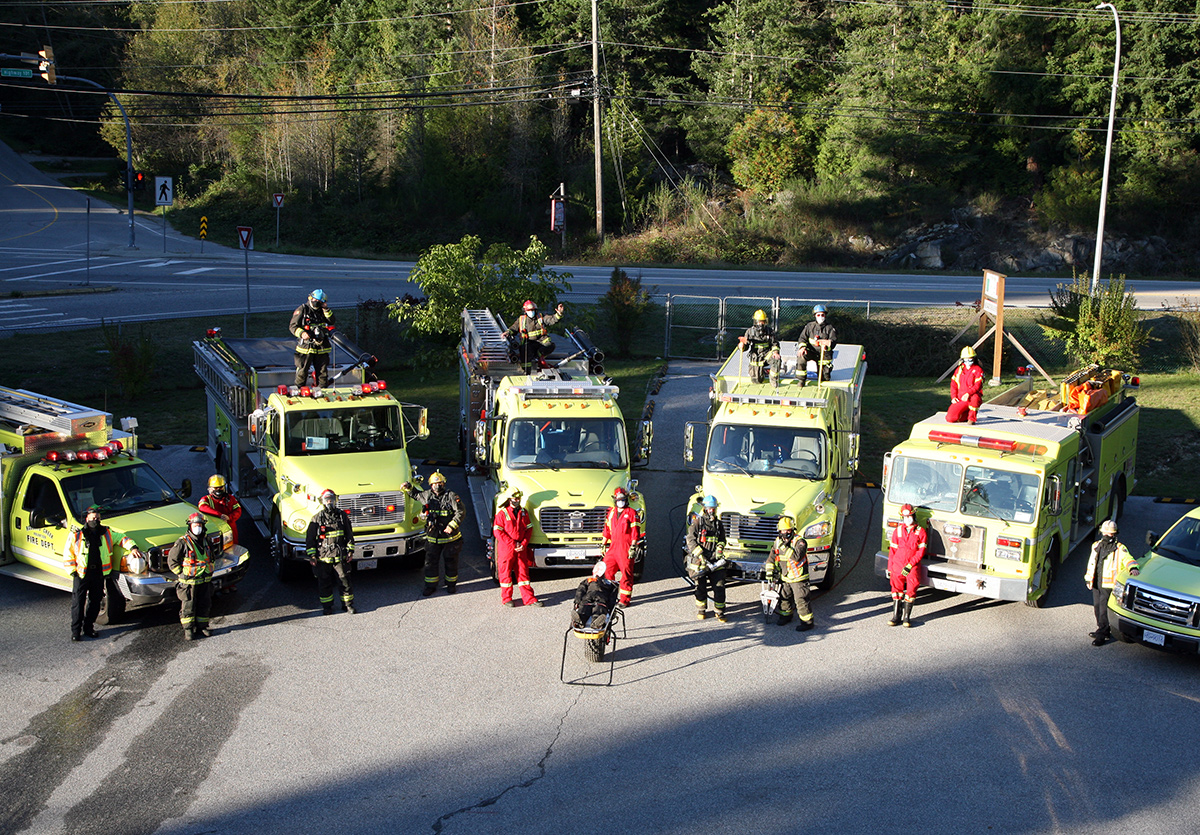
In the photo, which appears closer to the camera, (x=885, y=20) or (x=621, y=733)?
(x=621, y=733)

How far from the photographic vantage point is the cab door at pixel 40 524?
1302cm

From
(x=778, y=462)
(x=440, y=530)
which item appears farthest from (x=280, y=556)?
(x=778, y=462)

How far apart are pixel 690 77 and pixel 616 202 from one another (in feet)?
31.0

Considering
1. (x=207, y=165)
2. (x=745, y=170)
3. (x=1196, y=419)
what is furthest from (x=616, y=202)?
(x=1196, y=419)

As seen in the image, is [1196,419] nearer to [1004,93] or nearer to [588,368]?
[588,368]

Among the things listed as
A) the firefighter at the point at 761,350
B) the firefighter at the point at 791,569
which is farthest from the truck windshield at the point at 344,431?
the firefighter at the point at 791,569

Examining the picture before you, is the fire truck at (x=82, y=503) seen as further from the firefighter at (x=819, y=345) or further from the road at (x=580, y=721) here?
the firefighter at (x=819, y=345)

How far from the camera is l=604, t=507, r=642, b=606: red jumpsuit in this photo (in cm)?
1282

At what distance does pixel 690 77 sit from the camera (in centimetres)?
5234

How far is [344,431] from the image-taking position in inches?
581

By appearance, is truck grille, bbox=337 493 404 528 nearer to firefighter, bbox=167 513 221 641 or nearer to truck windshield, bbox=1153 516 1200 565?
firefighter, bbox=167 513 221 641

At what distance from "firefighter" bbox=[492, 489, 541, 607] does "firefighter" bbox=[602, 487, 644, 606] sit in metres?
1.13

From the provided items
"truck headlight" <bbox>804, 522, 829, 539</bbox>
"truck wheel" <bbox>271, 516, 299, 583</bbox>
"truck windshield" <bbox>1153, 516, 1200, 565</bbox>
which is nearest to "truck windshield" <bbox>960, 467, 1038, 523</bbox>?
"truck windshield" <bbox>1153, 516, 1200, 565</bbox>

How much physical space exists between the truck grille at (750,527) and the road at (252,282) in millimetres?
19506
